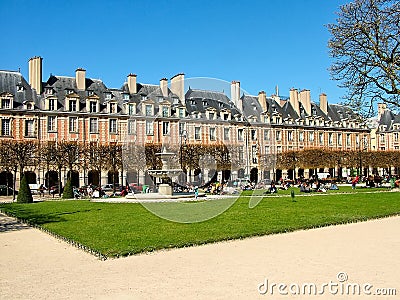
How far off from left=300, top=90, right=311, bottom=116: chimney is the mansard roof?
29224 millimetres

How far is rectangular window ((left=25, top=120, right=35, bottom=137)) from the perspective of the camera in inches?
1383

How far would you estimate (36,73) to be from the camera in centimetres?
3634

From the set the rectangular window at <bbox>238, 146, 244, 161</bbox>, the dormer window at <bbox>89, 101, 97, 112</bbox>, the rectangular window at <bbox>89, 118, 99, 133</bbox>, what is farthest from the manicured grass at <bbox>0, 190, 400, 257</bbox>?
the dormer window at <bbox>89, 101, 97, 112</bbox>

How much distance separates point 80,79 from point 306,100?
25595mm

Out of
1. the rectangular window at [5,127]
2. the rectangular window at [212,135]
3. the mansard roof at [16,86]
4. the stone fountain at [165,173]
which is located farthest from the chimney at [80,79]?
the rectangular window at [212,135]

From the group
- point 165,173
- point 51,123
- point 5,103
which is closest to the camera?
point 165,173

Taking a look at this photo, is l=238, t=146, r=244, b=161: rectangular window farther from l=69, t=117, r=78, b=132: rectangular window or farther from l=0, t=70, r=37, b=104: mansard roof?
l=0, t=70, r=37, b=104: mansard roof

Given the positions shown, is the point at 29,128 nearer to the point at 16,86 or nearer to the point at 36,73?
the point at 16,86

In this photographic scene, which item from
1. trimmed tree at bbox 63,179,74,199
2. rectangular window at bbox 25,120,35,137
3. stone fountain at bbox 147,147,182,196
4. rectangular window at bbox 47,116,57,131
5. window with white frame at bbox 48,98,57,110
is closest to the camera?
stone fountain at bbox 147,147,182,196

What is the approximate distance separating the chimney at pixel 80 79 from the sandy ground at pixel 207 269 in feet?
98.2

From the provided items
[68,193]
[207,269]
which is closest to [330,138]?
[68,193]

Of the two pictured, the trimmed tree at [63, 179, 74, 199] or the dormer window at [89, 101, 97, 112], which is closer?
the trimmed tree at [63, 179, 74, 199]

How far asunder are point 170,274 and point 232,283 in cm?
103

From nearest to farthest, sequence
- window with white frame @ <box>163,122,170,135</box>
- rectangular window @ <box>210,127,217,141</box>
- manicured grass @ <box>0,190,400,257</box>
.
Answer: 1. manicured grass @ <box>0,190,400,257</box>
2. rectangular window @ <box>210,127,217,141</box>
3. window with white frame @ <box>163,122,170,135</box>
